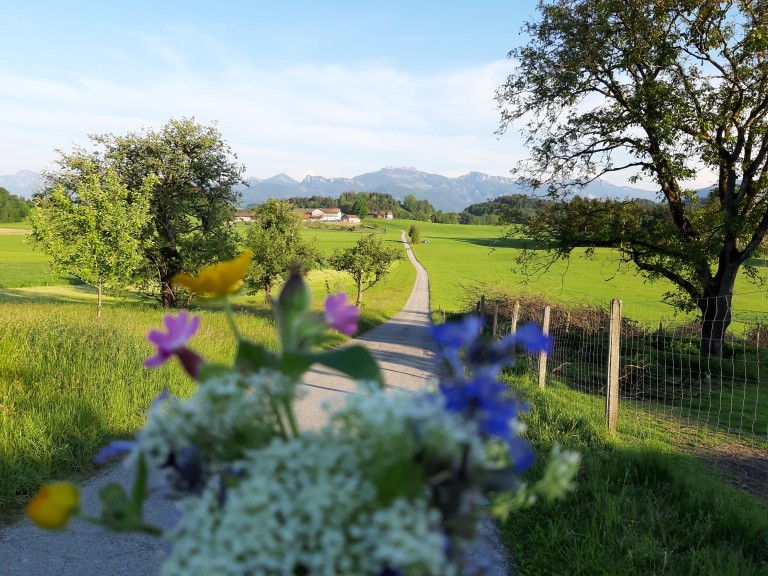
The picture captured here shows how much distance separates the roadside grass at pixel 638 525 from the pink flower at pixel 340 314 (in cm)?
325

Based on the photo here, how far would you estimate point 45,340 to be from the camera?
6.61 meters

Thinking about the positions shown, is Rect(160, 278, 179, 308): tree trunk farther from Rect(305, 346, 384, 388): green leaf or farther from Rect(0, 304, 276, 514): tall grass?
Rect(305, 346, 384, 388): green leaf

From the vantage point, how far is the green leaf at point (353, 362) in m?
0.74

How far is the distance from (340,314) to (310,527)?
37 cm

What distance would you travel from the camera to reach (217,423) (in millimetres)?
668

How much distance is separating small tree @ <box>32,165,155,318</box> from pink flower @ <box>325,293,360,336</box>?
46.7 ft

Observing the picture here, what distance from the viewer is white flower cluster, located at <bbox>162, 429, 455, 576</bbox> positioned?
21.6 inches

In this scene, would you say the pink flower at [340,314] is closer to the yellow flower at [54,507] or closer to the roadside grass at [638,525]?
the yellow flower at [54,507]

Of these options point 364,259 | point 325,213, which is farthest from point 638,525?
point 325,213

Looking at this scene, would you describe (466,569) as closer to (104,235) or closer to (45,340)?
(45,340)

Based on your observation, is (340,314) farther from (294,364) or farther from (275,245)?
(275,245)

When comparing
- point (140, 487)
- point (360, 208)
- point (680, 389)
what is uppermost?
point (360, 208)

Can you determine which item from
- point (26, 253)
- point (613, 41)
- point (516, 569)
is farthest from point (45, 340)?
point (26, 253)

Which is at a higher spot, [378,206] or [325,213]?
[378,206]
